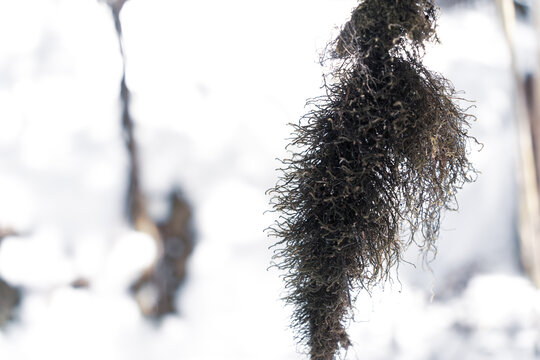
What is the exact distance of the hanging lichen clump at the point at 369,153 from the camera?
0.86 meters

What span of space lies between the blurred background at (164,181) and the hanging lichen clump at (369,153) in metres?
0.47

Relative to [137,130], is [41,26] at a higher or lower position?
higher

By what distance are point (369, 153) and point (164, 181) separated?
2.57 ft

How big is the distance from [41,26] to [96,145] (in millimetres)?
408

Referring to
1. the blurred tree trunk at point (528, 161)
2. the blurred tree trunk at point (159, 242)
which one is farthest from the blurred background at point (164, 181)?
the blurred tree trunk at point (528, 161)

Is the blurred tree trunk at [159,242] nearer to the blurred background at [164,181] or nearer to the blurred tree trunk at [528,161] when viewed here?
the blurred background at [164,181]

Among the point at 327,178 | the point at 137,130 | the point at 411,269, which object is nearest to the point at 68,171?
the point at 137,130

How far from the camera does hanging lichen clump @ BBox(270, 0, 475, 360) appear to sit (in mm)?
863

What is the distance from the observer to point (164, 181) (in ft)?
4.60

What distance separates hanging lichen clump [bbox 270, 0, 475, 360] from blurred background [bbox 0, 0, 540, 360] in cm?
47

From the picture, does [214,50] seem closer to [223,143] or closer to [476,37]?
[223,143]

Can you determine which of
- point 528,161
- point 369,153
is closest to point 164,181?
point 369,153

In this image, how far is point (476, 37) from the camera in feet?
5.09

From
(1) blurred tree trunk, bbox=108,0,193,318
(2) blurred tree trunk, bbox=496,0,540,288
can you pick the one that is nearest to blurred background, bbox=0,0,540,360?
(1) blurred tree trunk, bbox=108,0,193,318
